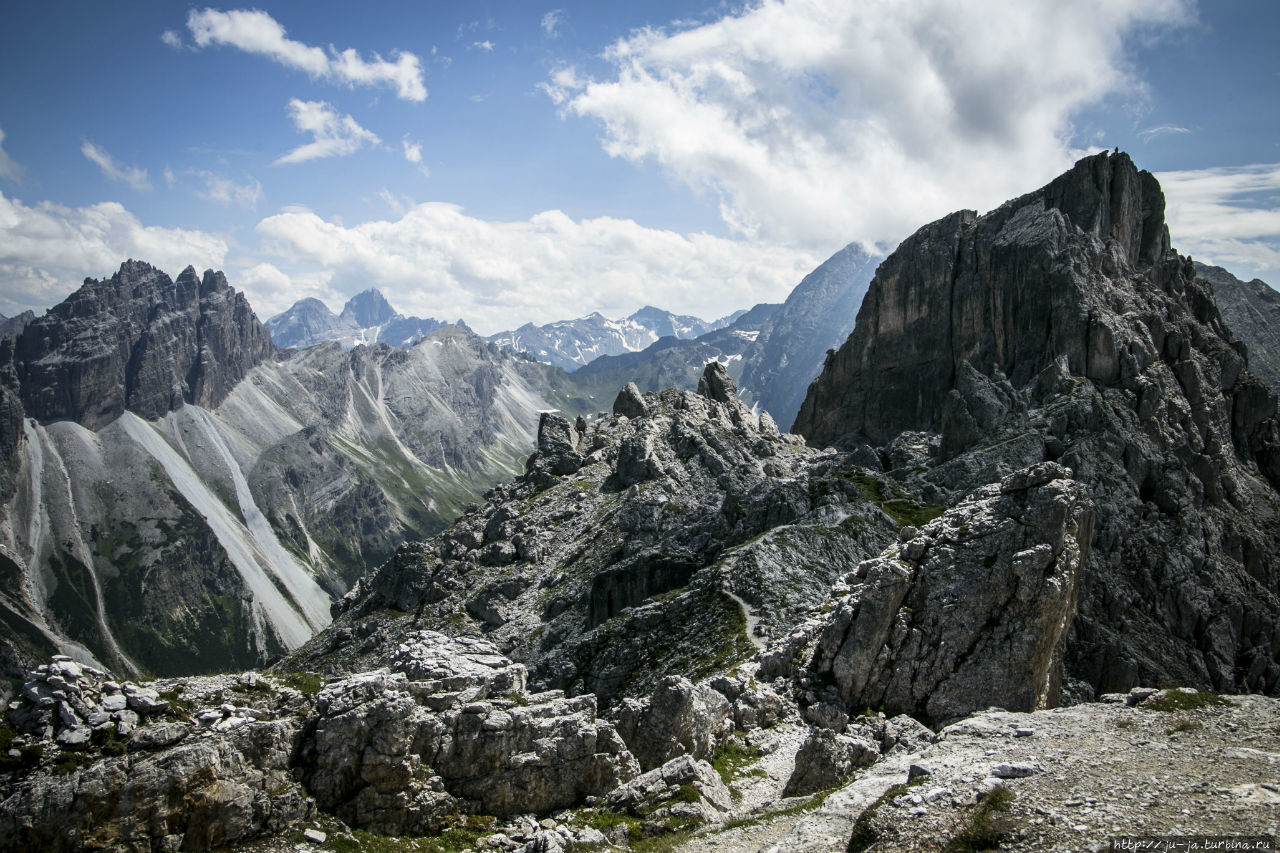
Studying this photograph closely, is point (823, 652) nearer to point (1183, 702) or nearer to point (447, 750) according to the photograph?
point (1183, 702)

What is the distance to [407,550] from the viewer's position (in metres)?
129

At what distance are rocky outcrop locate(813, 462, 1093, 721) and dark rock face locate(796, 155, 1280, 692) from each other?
3534 cm


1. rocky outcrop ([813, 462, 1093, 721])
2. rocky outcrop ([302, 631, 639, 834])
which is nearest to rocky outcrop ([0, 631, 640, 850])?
rocky outcrop ([302, 631, 639, 834])

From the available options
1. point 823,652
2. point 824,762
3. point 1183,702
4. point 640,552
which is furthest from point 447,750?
point 640,552

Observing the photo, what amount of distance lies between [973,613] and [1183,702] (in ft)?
44.4

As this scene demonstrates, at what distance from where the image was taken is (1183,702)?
32.7 meters

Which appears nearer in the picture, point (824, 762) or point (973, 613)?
point (824, 762)

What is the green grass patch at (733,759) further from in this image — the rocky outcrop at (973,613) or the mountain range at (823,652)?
the rocky outcrop at (973,613)

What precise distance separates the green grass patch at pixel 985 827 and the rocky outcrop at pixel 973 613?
20.5m

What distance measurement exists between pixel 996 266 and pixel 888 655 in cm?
13069

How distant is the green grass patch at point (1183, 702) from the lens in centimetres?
3184

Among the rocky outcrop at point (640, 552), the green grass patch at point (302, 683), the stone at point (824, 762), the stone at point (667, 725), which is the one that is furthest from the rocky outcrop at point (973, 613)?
the green grass patch at point (302, 683)

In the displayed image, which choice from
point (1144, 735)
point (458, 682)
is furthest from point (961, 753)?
point (458, 682)

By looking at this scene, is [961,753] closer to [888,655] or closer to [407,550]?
[888,655]
